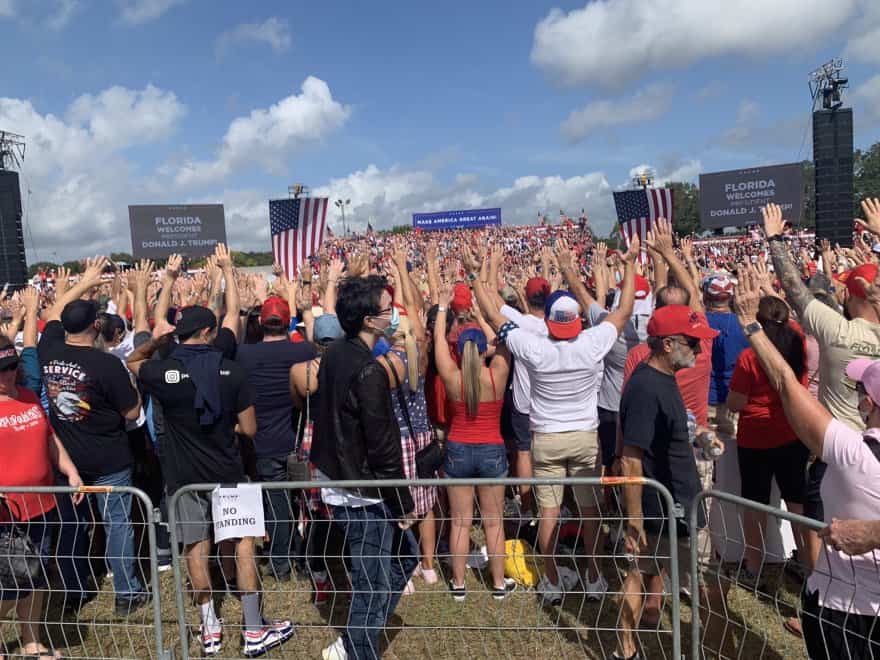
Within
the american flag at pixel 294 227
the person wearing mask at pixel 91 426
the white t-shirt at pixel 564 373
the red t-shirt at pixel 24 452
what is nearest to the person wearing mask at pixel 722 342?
the white t-shirt at pixel 564 373

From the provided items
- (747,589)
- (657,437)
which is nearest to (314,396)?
(657,437)

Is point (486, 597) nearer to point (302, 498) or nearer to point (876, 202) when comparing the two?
point (302, 498)

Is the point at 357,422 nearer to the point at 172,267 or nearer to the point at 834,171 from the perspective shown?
the point at 172,267

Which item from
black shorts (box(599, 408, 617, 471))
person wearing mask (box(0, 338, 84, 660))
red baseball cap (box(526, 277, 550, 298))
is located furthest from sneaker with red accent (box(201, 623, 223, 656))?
red baseball cap (box(526, 277, 550, 298))

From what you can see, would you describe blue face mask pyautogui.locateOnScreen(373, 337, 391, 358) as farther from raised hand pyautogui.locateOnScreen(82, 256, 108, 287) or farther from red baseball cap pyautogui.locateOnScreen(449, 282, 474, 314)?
raised hand pyautogui.locateOnScreen(82, 256, 108, 287)

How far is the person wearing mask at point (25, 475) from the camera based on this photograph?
3287mm

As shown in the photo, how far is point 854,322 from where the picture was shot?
3295mm

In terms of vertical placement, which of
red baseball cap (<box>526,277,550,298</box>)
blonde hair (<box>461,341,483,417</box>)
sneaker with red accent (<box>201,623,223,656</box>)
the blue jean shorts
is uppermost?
red baseball cap (<box>526,277,550,298</box>)

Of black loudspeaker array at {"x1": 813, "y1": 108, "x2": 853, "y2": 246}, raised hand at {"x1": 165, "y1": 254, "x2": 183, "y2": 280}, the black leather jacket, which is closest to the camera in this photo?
the black leather jacket

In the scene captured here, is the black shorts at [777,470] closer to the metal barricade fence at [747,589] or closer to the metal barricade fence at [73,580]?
the metal barricade fence at [747,589]

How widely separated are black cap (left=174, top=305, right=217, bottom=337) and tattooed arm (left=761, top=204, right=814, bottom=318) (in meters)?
3.27

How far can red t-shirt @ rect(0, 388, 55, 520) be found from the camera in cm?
330

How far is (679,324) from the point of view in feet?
10.1

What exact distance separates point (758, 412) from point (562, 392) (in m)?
1.27
